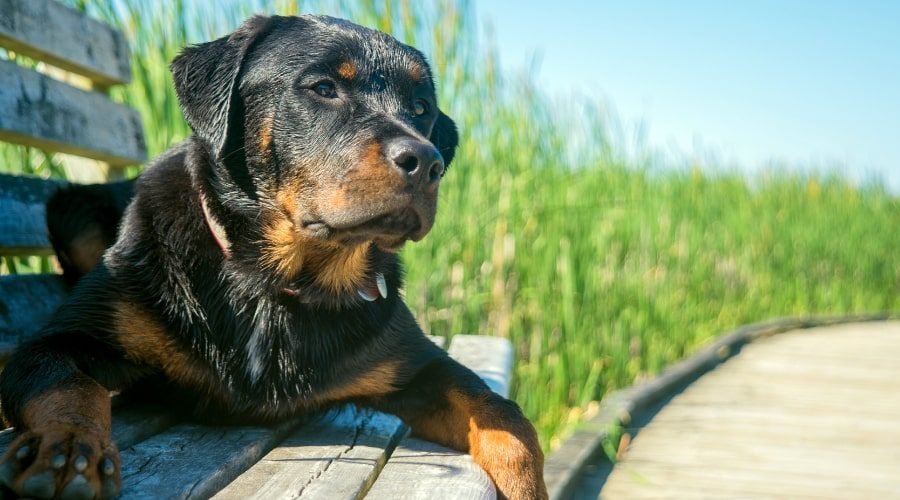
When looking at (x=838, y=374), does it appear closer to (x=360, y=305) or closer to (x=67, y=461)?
(x=360, y=305)

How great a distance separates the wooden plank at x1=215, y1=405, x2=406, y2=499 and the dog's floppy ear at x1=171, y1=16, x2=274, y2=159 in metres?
0.78

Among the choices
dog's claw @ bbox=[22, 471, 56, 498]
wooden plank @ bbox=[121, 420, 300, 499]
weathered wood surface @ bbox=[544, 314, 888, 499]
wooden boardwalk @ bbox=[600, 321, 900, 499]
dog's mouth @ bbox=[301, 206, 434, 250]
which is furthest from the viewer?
wooden boardwalk @ bbox=[600, 321, 900, 499]

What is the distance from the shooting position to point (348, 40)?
2.63 meters

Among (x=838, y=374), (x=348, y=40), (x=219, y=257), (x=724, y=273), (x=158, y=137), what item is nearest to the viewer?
(x=219, y=257)

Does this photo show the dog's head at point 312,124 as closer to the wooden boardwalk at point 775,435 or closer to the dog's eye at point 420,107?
the dog's eye at point 420,107

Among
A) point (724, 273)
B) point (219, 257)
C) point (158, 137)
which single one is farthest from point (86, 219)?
point (724, 273)

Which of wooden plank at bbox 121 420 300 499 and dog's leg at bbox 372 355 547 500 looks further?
dog's leg at bbox 372 355 547 500

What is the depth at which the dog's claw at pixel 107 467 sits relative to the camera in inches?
66.4

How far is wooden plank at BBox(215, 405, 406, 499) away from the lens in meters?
1.89

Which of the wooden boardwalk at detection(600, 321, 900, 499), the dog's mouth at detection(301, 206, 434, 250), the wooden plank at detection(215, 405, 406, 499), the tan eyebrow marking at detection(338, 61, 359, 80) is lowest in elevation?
the wooden boardwalk at detection(600, 321, 900, 499)

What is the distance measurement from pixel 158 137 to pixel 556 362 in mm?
2401

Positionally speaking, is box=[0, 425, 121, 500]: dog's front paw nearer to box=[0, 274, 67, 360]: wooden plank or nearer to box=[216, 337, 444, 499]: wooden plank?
box=[216, 337, 444, 499]: wooden plank

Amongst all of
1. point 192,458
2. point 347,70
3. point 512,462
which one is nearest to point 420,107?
point 347,70

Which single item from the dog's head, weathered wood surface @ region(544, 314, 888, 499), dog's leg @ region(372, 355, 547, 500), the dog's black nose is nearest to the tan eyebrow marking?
the dog's head
